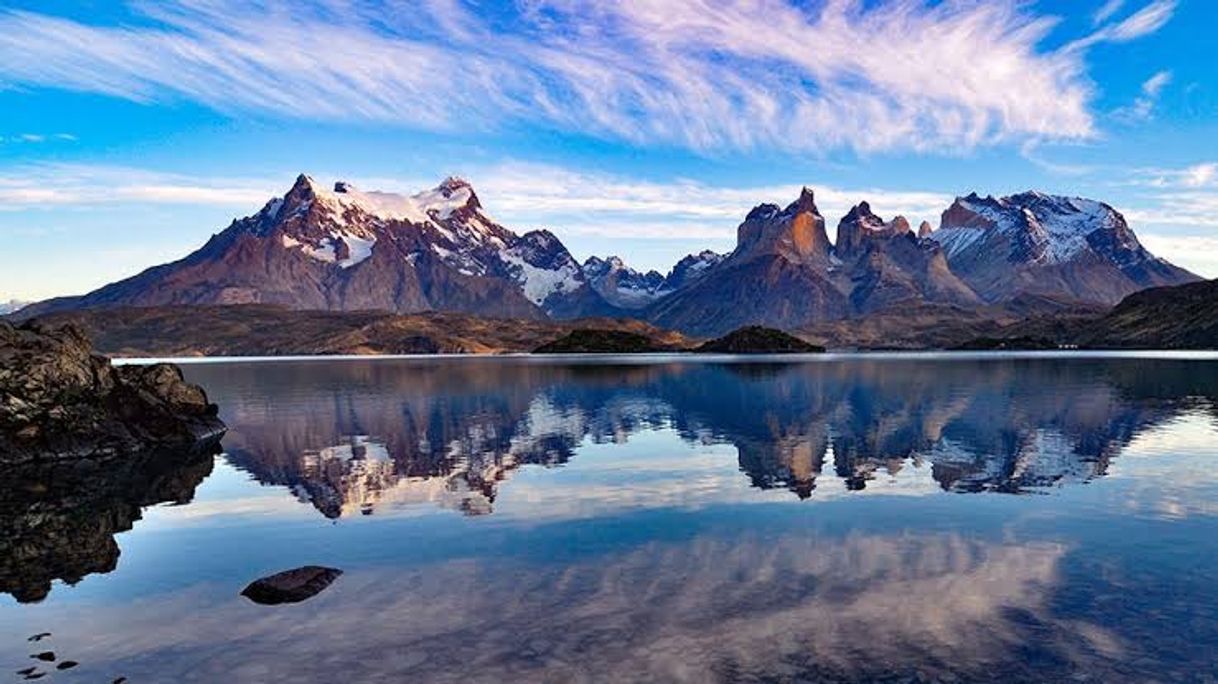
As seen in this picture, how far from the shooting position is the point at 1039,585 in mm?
30484

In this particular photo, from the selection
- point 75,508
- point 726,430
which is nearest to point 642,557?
point 75,508

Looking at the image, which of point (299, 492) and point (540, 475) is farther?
point (540, 475)

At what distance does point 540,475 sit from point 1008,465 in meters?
33.1

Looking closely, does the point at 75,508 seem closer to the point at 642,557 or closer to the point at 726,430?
the point at 642,557

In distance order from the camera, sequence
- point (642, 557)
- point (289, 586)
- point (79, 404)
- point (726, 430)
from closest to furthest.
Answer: point (289, 586), point (642, 557), point (79, 404), point (726, 430)

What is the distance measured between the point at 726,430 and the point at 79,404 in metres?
60.0

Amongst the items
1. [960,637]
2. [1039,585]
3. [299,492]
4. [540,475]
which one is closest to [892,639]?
[960,637]

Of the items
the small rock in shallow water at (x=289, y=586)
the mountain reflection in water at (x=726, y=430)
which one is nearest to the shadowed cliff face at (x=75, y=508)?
the mountain reflection in water at (x=726, y=430)

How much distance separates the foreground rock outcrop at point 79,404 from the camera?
220 ft

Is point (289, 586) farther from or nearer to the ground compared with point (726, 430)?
farther from the ground

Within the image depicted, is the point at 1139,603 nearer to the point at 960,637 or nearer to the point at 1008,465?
the point at 960,637

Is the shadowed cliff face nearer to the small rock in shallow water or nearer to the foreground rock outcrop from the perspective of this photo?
the foreground rock outcrop

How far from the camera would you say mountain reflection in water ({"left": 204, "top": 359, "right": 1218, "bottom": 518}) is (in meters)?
55.3

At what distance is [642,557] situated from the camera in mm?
35281
